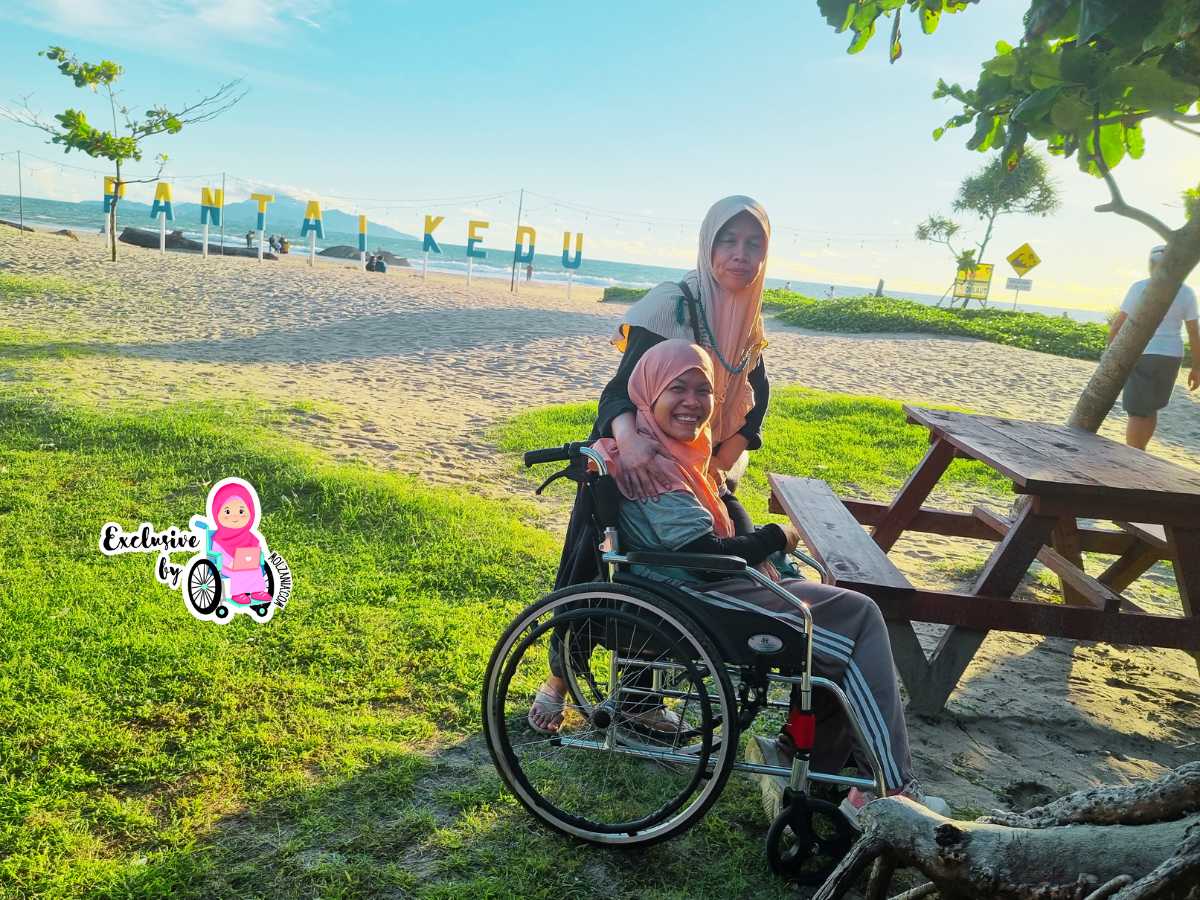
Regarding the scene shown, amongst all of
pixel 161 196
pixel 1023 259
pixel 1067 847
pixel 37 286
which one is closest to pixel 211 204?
pixel 161 196

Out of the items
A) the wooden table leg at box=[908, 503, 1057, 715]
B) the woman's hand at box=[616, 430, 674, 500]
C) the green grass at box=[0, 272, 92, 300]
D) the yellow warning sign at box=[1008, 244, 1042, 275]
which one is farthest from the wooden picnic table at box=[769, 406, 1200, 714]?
Result: the yellow warning sign at box=[1008, 244, 1042, 275]

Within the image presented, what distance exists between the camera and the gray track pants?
7.55ft

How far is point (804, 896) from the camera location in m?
2.34

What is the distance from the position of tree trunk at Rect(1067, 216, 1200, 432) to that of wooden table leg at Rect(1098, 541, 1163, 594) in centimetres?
82

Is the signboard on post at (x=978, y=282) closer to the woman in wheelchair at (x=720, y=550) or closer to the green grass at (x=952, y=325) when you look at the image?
the green grass at (x=952, y=325)

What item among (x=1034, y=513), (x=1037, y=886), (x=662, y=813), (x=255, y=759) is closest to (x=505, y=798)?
(x=662, y=813)

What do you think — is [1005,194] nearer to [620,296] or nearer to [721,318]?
[620,296]

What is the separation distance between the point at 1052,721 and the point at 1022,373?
13.4 metres

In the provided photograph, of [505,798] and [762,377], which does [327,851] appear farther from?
[762,377]

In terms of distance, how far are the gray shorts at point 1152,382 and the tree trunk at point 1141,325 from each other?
1.71 metres

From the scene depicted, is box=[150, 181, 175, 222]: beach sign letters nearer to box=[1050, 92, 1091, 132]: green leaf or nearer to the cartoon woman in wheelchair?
the cartoon woman in wheelchair

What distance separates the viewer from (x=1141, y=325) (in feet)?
16.2

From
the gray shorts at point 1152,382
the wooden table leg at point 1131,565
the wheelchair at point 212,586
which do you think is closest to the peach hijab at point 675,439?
the wheelchair at point 212,586

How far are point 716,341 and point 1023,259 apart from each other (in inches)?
955
